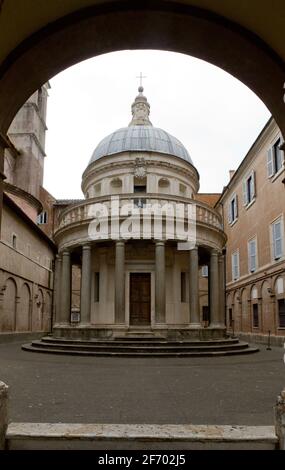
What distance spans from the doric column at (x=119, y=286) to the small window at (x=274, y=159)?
10.1 metres

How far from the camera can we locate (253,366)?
46.8 feet

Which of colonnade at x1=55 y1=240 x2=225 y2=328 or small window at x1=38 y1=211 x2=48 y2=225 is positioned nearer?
colonnade at x1=55 y1=240 x2=225 y2=328

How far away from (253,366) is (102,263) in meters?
11.6

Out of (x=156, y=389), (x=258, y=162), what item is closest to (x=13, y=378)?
(x=156, y=389)

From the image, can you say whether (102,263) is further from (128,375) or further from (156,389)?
(156,389)

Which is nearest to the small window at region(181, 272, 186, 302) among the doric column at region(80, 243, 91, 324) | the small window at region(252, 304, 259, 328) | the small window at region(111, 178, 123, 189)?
the doric column at region(80, 243, 91, 324)

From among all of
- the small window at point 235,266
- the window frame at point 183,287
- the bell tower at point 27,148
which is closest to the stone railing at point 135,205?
the window frame at point 183,287

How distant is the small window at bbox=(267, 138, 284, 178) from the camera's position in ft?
79.7

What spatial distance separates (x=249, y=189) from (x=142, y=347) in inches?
670

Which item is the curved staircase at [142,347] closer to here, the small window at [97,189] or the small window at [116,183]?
the small window at [116,183]

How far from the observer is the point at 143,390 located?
9320 mm

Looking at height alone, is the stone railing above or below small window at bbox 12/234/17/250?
above

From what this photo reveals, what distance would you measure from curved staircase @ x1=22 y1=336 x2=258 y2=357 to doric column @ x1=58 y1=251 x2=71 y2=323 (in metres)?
2.62

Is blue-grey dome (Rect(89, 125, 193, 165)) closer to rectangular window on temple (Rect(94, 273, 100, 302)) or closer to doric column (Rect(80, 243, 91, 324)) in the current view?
rectangular window on temple (Rect(94, 273, 100, 302))
